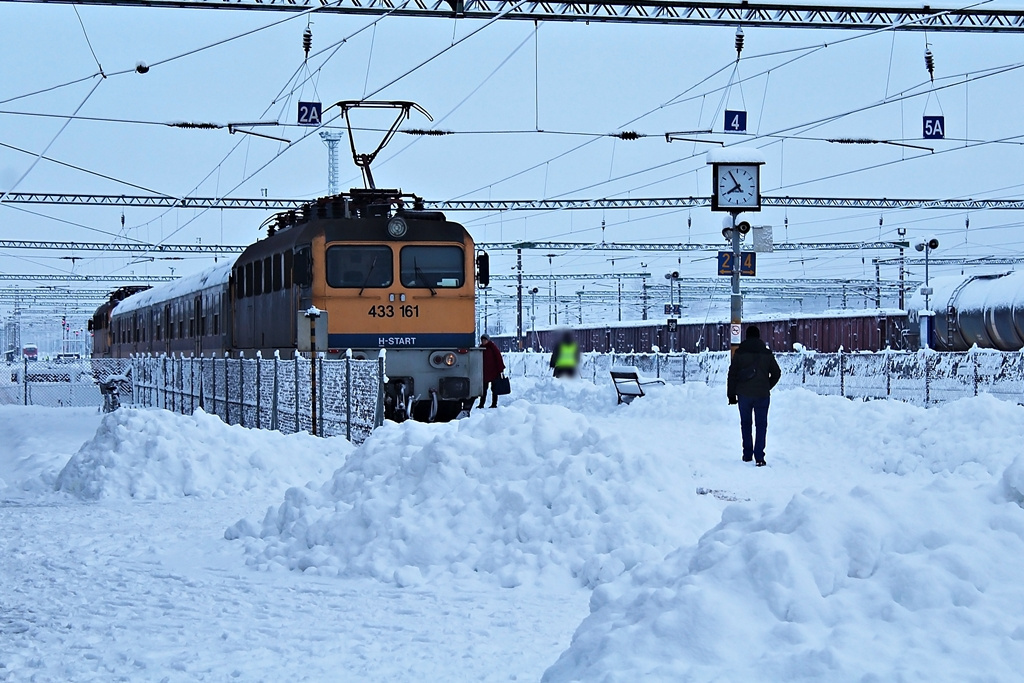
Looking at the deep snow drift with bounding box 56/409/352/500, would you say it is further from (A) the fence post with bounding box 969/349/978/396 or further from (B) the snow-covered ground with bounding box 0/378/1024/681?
(A) the fence post with bounding box 969/349/978/396

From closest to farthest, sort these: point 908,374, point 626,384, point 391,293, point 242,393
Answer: point 242,393, point 391,293, point 626,384, point 908,374

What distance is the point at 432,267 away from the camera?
2061cm

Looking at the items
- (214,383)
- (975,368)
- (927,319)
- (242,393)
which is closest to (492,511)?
(242,393)

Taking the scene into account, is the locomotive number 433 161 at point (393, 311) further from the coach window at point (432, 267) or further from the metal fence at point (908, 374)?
the metal fence at point (908, 374)

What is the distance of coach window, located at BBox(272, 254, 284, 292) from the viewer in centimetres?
2078

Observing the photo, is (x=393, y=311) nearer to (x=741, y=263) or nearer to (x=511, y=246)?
(x=741, y=263)

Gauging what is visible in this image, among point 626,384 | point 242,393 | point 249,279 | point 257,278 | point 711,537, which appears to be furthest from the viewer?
point 626,384

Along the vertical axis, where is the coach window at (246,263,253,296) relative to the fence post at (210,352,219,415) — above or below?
above

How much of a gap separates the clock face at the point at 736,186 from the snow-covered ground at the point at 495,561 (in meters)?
7.25

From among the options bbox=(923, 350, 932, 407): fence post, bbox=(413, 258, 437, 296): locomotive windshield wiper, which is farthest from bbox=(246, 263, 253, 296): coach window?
bbox=(923, 350, 932, 407): fence post

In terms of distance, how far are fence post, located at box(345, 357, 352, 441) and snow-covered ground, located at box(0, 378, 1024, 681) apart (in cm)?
118

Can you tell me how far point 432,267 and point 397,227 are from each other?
2.85 feet

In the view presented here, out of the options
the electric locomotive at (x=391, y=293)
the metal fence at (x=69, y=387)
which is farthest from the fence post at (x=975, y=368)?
the metal fence at (x=69, y=387)

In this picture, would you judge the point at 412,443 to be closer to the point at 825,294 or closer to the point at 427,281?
the point at 427,281
